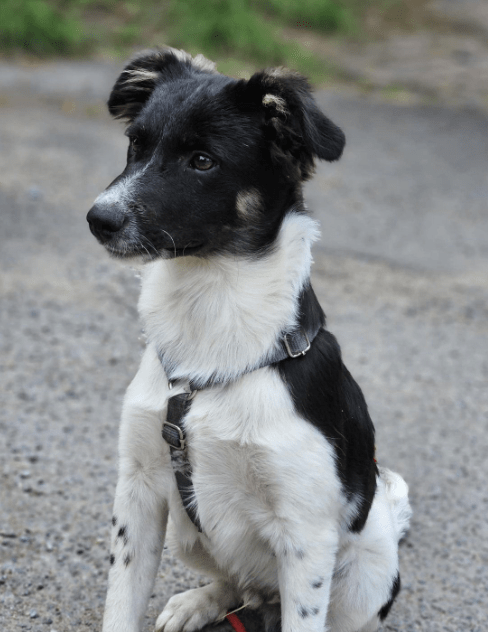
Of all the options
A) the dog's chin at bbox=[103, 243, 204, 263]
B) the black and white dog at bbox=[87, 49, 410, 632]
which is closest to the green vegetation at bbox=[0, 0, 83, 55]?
the black and white dog at bbox=[87, 49, 410, 632]

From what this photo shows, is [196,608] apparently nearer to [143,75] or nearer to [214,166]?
[214,166]

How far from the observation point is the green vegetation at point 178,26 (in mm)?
10672

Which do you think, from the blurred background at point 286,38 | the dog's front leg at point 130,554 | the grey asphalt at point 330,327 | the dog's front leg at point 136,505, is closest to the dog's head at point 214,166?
the dog's front leg at point 136,505

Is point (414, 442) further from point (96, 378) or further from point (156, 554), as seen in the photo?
point (156, 554)

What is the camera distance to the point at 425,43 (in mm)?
12281

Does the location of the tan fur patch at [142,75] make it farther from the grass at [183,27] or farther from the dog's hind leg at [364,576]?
the grass at [183,27]

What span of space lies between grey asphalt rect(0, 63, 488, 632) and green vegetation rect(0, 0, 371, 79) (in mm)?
1396

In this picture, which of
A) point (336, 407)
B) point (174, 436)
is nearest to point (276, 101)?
point (336, 407)

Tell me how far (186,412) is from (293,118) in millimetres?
955

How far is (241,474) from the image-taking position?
7.61 feet

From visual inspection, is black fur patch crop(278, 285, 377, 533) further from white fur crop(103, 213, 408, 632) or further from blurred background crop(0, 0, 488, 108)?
blurred background crop(0, 0, 488, 108)

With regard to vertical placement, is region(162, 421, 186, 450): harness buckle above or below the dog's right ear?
below

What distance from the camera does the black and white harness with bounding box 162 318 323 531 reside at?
7.73 feet

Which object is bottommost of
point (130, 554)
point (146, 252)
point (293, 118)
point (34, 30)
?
point (34, 30)
